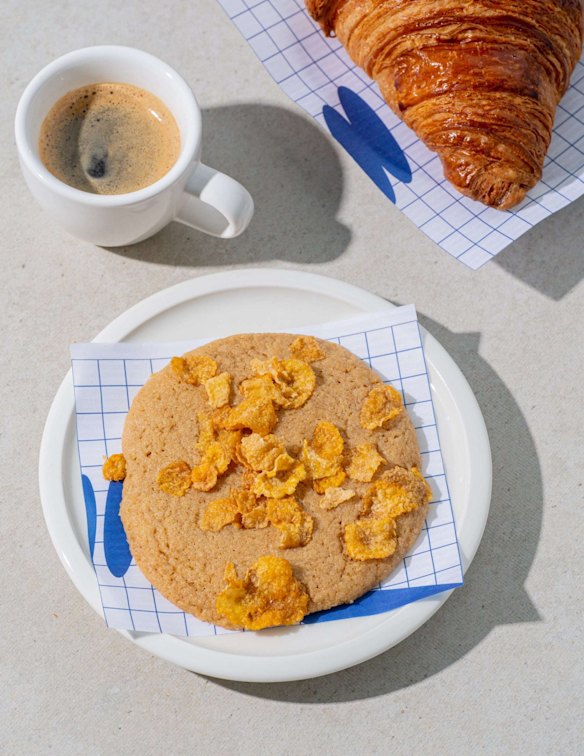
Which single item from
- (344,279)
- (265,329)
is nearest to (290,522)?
(265,329)

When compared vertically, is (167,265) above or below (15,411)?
above

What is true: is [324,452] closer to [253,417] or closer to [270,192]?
[253,417]

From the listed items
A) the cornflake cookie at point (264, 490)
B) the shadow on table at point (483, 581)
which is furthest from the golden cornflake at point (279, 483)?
the shadow on table at point (483, 581)

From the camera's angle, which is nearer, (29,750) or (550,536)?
(29,750)

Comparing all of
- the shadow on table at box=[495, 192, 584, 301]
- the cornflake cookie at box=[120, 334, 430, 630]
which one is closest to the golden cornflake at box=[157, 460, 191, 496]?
the cornflake cookie at box=[120, 334, 430, 630]

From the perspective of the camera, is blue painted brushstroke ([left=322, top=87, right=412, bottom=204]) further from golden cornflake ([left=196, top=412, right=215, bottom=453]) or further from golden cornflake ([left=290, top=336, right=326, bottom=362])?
golden cornflake ([left=196, top=412, right=215, bottom=453])

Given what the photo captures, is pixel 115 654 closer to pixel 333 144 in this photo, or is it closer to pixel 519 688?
pixel 519 688

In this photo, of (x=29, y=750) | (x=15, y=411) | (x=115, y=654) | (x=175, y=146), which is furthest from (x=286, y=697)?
(x=175, y=146)
